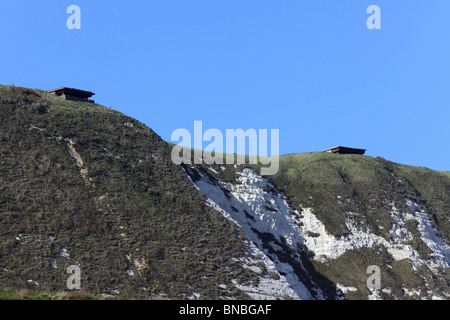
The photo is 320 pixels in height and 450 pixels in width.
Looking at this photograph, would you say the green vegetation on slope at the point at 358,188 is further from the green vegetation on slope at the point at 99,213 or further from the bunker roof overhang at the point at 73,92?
the bunker roof overhang at the point at 73,92

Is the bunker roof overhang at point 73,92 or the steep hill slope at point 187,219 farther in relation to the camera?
the bunker roof overhang at point 73,92

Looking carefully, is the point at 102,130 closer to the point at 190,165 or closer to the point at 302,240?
the point at 190,165

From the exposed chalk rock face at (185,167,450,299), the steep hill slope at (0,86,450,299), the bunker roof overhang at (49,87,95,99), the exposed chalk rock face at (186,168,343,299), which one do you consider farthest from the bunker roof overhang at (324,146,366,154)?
the bunker roof overhang at (49,87,95,99)

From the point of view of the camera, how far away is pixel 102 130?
8094 centimetres

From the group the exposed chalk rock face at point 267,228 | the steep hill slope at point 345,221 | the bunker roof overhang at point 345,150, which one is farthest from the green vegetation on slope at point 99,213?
the bunker roof overhang at point 345,150

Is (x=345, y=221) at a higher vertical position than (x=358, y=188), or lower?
lower

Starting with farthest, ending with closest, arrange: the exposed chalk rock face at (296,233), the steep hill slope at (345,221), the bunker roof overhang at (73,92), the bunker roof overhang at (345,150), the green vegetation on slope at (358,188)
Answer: the bunker roof overhang at (345,150), the bunker roof overhang at (73,92), the green vegetation on slope at (358,188), the steep hill slope at (345,221), the exposed chalk rock face at (296,233)

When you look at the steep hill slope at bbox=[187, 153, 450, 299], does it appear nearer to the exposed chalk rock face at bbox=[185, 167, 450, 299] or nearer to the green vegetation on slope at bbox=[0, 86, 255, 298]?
the exposed chalk rock face at bbox=[185, 167, 450, 299]

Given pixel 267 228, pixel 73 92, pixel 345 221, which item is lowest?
pixel 267 228

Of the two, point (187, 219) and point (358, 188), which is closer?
point (187, 219)

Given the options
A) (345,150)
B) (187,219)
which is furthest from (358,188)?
(187,219)

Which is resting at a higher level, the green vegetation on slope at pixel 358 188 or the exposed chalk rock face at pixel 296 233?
the green vegetation on slope at pixel 358 188

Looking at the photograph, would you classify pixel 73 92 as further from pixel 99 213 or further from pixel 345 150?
pixel 345 150
